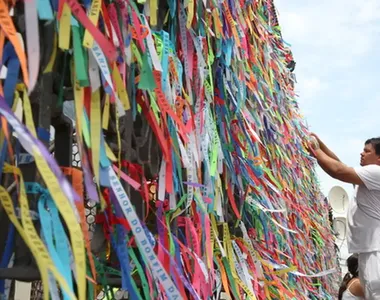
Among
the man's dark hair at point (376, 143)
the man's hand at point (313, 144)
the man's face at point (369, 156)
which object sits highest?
the man's hand at point (313, 144)

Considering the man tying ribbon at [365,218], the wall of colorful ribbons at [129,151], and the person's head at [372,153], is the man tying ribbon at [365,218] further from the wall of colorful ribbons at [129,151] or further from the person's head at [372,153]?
the wall of colorful ribbons at [129,151]

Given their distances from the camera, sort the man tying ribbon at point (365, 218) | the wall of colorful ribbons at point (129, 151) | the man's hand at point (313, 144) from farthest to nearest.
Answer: the man's hand at point (313, 144) < the man tying ribbon at point (365, 218) < the wall of colorful ribbons at point (129, 151)

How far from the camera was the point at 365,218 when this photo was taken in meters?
2.24

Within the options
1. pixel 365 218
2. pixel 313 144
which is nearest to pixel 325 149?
pixel 313 144

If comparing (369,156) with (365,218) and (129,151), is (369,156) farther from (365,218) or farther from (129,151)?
(129,151)

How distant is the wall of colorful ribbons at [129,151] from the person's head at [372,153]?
978 mm

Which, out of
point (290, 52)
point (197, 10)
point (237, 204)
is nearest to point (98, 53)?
point (197, 10)

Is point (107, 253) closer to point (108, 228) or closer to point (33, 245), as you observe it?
point (108, 228)

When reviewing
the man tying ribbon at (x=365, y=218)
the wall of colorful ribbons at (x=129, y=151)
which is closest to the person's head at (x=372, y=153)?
the man tying ribbon at (x=365, y=218)

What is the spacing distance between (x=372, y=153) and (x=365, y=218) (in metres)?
0.36

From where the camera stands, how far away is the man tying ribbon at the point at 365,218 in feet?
7.06

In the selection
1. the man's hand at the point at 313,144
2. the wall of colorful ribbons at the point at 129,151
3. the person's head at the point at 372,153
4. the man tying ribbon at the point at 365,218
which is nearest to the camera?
the wall of colorful ribbons at the point at 129,151

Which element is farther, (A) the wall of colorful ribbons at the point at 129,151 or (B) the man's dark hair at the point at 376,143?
(B) the man's dark hair at the point at 376,143

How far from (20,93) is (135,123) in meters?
0.31
